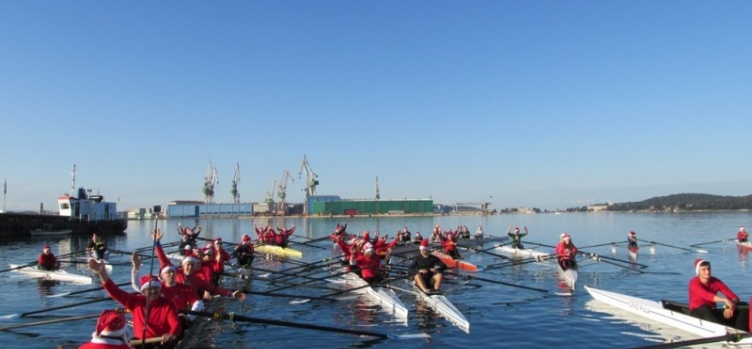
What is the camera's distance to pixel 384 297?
667 inches

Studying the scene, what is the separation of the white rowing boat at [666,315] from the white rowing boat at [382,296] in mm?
6403

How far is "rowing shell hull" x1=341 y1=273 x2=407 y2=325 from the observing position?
50.6 ft

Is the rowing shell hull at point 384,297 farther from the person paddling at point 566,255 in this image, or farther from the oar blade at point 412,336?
the person paddling at point 566,255

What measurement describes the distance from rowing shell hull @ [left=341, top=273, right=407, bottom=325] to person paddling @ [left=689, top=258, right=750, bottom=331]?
7.11 m

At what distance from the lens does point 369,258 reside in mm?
19562

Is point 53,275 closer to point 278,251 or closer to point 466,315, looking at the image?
point 278,251

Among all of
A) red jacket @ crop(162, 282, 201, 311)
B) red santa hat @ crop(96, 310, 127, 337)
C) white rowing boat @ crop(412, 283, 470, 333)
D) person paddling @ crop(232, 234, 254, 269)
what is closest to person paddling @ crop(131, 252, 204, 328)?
red jacket @ crop(162, 282, 201, 311)

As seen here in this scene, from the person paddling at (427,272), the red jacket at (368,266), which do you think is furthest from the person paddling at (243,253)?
the person paddling at (427,272)

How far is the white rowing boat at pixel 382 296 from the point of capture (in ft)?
50.7

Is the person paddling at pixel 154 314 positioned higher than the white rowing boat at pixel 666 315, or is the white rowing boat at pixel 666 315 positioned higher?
the person paddling at pixel 154 314

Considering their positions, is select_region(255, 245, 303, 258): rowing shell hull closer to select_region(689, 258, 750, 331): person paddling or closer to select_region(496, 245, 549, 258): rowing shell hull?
select_region(496, 245, 549, 258): rowing shell hull

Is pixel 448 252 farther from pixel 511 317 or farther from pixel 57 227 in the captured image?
pixel 57 227

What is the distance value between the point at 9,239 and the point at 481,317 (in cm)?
6147

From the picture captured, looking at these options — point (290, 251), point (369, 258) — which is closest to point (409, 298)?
point (369, 258)
